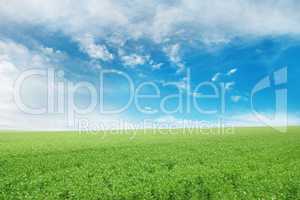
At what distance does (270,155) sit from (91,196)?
59.7ft

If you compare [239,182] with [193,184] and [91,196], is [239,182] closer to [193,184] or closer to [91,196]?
[193,184]

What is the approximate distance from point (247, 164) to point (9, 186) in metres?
15.1

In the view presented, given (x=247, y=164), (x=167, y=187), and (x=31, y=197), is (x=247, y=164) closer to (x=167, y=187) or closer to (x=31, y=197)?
(x=167, y=187)

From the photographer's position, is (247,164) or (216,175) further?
(247,164)

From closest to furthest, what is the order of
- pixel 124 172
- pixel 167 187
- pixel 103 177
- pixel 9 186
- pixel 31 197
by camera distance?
pixel 31 197 → pixel 167 187 → pixel 9 186 → pixel 103 177 → pixel 124 172

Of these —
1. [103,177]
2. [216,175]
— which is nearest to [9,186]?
[103,177]

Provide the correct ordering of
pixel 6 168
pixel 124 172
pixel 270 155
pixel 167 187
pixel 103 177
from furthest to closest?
pixel 270 155
pixel 6 168
pixel 124 172
pixel 103 177
pixel 167 187

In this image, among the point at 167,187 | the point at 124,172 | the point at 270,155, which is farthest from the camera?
the point at 270,155

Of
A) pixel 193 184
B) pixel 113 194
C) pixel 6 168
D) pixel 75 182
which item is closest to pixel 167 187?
pixel 193 184

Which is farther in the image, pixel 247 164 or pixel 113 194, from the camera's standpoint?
pixel 247 164

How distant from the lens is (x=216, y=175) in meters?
18.0

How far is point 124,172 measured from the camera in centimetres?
1917

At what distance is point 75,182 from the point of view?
1647cm

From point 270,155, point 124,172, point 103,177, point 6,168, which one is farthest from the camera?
point 270,155
